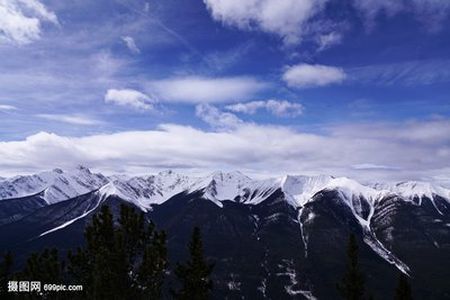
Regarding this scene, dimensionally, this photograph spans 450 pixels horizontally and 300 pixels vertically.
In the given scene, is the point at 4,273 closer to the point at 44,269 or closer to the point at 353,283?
the point at 44,269

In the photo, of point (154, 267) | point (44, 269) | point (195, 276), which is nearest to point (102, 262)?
point (154, 267)

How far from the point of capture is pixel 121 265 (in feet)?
179

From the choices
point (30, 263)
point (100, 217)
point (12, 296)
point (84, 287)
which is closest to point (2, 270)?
point (12, 296)

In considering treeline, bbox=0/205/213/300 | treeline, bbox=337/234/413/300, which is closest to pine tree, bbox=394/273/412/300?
treeline, bbox=337/234/413/300

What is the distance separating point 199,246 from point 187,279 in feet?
15.1

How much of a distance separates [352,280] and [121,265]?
49985 mm

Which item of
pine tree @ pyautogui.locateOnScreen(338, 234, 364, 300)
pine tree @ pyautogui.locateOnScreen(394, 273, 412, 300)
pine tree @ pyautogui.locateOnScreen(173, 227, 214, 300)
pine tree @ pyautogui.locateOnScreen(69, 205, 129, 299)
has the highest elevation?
pine tree @ pyautogui.locateOnScreen(69, 205, 129, 299)

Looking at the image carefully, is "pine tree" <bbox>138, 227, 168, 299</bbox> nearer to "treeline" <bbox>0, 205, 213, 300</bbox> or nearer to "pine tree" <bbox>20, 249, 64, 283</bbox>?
"treeline" <bbox>0, 205, 213, 300</bbox>

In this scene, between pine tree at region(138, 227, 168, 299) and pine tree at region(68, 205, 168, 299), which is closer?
pine tree at region(68, 205, 168, 299)

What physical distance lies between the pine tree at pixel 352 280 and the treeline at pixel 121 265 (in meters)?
33.5

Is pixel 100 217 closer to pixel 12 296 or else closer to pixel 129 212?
pixel 129 212

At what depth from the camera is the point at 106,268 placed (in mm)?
53500

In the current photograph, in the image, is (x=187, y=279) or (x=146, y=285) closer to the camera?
(x=146, y=285)

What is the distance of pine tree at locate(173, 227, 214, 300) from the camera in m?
65.4
